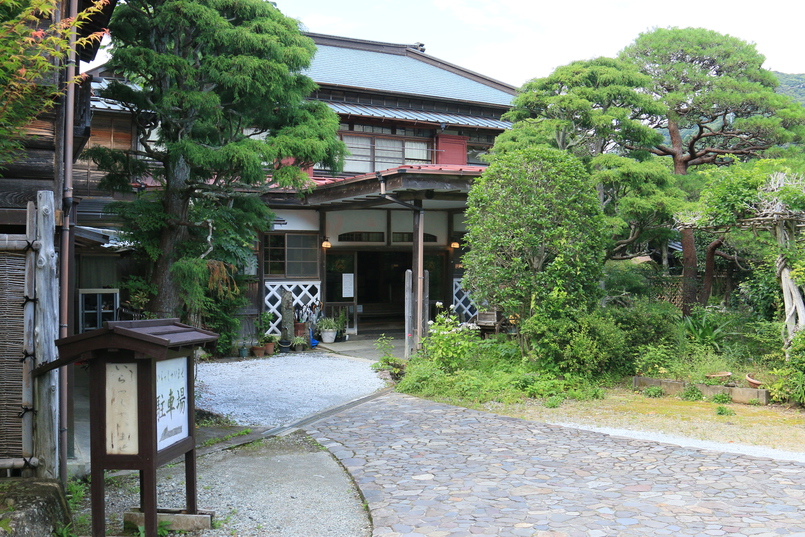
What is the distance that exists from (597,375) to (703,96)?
25.3ft

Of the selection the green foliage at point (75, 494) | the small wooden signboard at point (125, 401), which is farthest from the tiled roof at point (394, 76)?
the small wooden signboard at point (125, 401)

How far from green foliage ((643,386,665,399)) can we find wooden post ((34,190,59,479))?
24.0 feet

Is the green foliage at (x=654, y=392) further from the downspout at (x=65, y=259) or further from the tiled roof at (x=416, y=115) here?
the tiled roof at (x=416, y=115)

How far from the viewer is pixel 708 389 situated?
28.9 ft

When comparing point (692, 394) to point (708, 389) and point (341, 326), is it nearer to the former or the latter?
point (708, 389)

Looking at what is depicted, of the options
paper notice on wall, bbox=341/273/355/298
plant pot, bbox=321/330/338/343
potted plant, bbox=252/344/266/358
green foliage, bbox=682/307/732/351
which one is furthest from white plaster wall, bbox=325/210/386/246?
green foliage, bbox=682/307/732/351

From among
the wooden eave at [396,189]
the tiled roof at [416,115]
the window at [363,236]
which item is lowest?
the window at [363,236]

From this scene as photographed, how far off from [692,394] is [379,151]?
10.9 metres

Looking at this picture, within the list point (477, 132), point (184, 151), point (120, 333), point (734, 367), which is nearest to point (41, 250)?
point (120, 333)

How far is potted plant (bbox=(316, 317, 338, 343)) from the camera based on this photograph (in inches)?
604

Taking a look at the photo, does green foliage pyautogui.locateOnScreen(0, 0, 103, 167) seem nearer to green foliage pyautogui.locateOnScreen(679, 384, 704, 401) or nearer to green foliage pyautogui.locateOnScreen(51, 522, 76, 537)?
green foliage pyautogui.locateOnScreen(51, 522, 76, 537)

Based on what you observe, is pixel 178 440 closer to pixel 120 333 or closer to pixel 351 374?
pixel 120 333

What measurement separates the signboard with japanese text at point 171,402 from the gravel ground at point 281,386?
3.31m

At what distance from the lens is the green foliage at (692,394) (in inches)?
344
